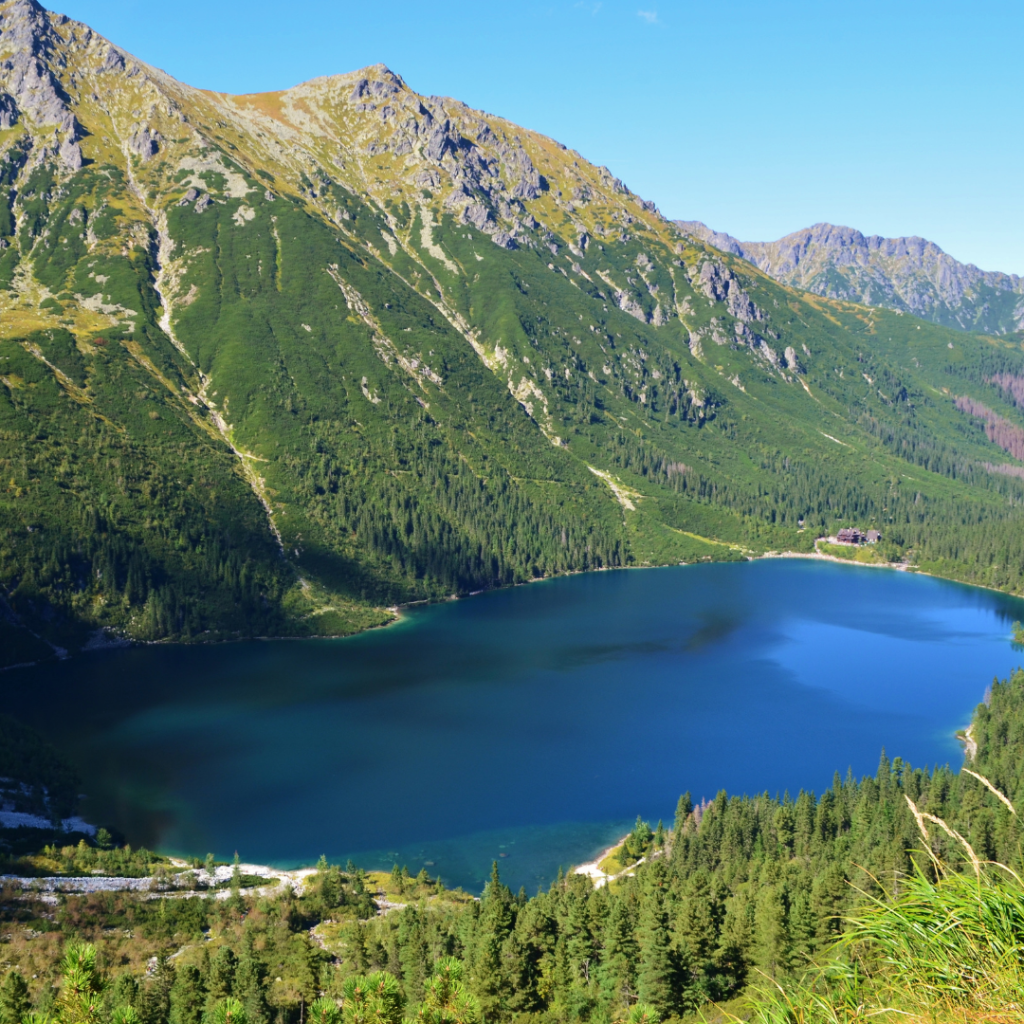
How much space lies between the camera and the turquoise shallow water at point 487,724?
8925cm

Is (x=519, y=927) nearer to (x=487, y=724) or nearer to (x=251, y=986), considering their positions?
(x=251, y=986)

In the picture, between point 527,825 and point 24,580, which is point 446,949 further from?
point 24,580

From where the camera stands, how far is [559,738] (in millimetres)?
114812

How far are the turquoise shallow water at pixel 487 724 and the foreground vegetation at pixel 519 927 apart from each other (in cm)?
1192

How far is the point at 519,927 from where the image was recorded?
5744cm

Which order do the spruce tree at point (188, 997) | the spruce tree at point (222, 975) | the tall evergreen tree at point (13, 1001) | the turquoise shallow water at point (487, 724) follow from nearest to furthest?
the tall evergreen tree at point (13, 1001)
the spruce tree at point (188, 997)
the spruce tree at point (222, 975)
the turquoise shallow water at point (487, 724)

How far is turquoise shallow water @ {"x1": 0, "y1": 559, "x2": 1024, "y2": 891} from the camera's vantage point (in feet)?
293

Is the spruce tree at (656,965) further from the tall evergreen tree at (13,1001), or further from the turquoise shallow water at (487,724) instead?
the tall evergreen tree at (13,1001)

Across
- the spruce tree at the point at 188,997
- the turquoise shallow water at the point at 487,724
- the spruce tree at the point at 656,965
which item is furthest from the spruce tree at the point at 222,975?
the turquoise shallow water at the point at 487,724

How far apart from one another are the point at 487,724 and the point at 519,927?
62457 millimetres

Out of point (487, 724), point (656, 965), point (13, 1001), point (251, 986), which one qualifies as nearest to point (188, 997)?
point (251, 986)

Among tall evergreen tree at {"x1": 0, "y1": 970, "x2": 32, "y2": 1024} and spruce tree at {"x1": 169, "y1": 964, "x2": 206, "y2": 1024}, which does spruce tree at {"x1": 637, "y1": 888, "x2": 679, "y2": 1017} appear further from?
tall evergreen tree at {"x1": 0, "y1": 970, "x2": 32, "y2": 1024}

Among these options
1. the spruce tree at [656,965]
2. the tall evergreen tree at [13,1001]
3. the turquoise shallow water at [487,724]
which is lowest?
the spruce tree at [656,965]

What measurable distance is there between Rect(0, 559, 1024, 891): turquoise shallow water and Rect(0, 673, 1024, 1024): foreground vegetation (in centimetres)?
1192
